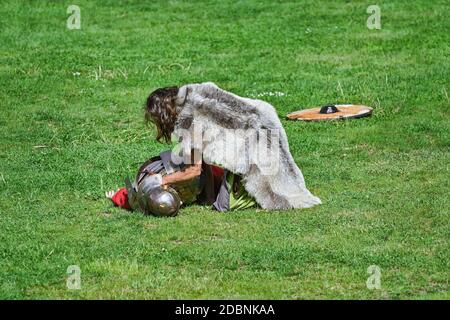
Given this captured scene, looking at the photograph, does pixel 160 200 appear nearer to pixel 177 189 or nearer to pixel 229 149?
pixel 177 189

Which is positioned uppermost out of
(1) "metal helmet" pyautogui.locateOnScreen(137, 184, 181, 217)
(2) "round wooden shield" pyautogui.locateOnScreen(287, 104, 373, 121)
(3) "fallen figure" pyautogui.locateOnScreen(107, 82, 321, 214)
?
(3) "fallen figure" pyautogui.locateOnScreen(107, 82, 321, 214)

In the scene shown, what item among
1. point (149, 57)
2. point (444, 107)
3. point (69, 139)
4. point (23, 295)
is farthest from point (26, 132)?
point (23, 295)

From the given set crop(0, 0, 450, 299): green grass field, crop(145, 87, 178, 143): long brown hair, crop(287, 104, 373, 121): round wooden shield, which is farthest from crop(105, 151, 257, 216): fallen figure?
crop(287, 104, 373, 121): round wooden shield

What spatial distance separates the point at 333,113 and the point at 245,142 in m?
4.37

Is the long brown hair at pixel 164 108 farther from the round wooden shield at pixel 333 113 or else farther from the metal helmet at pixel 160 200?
the round wooden shield at pixel 333 113

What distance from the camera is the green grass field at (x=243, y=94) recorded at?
8.55 metres

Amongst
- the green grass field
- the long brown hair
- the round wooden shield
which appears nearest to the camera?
the green grass field

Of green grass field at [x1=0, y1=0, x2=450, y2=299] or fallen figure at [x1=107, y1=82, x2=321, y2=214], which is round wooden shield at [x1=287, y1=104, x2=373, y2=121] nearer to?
green grass field at [x1=0, y1=0, x2=450, y2=299]

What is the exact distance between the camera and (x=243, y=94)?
16250 mm

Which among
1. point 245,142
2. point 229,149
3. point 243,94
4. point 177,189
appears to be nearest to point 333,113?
point 243,94

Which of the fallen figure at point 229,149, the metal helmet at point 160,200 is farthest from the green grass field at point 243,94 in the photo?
the fallen figure at point 229,149

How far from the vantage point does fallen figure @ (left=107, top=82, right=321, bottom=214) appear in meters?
10.3

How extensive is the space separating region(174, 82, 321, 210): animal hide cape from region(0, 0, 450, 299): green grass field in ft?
0.90

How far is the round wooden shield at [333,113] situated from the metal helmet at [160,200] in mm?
4691
